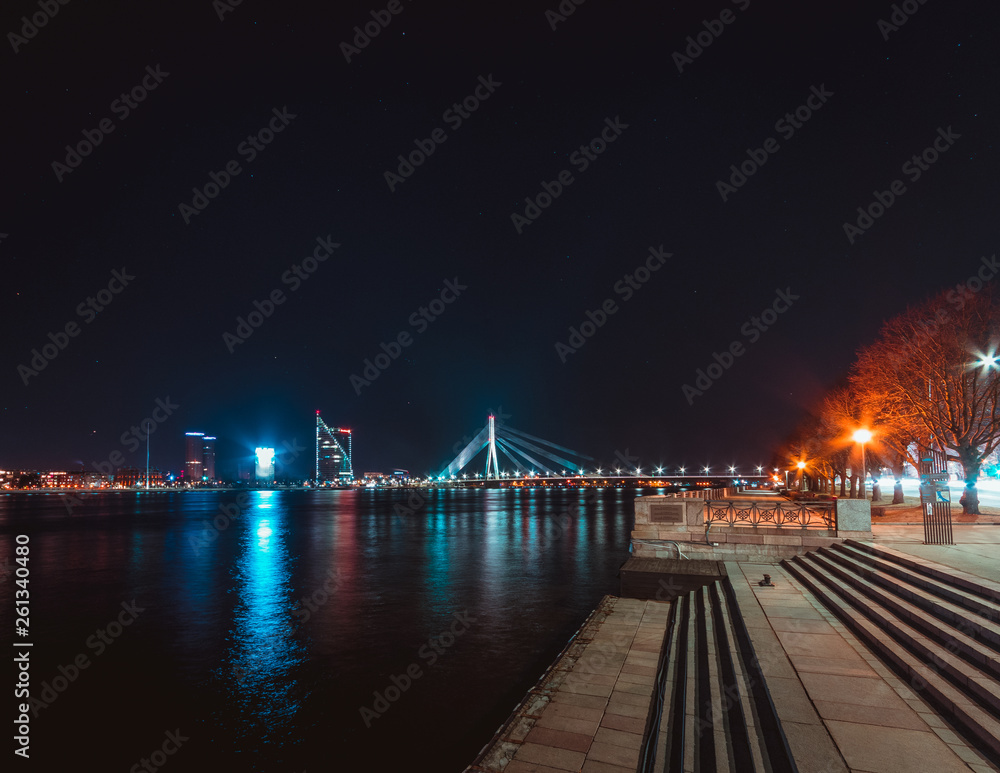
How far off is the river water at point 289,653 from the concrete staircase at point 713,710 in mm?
2674

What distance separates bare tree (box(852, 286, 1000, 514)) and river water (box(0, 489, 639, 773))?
518 inches

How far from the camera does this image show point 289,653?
12.5m

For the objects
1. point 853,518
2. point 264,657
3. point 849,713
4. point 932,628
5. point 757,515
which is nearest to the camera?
point 849,713

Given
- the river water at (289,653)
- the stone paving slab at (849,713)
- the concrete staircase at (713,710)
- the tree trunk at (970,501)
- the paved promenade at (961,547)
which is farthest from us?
the tree trunk at (970,501)

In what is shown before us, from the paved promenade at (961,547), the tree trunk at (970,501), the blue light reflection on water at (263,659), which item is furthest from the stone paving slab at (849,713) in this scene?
the tree trunk at (970,501)

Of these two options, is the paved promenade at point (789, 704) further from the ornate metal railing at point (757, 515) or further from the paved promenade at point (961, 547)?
the ornate metal railing at point (757, 515)

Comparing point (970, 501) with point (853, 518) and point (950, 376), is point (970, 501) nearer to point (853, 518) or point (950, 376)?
point (950, 376)

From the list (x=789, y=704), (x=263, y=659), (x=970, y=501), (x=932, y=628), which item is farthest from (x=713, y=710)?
(x=970, y=501)

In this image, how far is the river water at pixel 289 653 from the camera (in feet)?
27.6

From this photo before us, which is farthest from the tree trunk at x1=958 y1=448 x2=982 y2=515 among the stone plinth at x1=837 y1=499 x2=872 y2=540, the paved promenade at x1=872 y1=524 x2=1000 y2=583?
the stone plinth at x1=837 y1=499 x2=872 y2=540

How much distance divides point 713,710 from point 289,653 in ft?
30.2

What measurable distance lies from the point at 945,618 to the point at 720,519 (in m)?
10.8

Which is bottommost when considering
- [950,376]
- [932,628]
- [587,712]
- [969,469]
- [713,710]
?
[587,712]

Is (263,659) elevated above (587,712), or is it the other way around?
(587,712)
